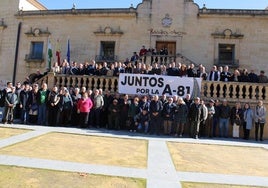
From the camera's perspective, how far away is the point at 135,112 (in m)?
11.9

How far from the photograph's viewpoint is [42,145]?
777 cm

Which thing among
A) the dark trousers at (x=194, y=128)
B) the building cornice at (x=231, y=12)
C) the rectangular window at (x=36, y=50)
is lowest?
the dark trousers at (x=194, y=128)

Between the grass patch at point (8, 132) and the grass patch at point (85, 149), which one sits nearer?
the grass patch at point (85, 149)

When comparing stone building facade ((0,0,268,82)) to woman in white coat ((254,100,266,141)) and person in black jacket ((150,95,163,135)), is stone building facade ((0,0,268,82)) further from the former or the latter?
person in black jacket ((150,95,163,135))

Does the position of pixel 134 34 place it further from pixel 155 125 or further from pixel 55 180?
pixel 55 180

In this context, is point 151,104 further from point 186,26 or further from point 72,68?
point 186,26

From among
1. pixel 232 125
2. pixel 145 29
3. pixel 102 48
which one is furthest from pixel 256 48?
pixel 102 48

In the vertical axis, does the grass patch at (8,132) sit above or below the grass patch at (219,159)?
above

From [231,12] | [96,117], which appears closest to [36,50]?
[96,117]

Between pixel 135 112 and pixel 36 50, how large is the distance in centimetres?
1304

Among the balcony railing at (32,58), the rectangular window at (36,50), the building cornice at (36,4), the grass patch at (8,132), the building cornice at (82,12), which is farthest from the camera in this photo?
the building cornice at (36,4)

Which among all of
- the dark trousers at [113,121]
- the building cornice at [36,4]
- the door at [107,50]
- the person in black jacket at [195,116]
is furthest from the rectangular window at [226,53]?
the building cornice at [36,4]

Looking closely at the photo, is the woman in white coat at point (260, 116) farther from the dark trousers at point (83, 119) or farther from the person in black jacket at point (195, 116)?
the dark trousers at point (83, 119)

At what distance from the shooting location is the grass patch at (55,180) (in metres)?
4.78
